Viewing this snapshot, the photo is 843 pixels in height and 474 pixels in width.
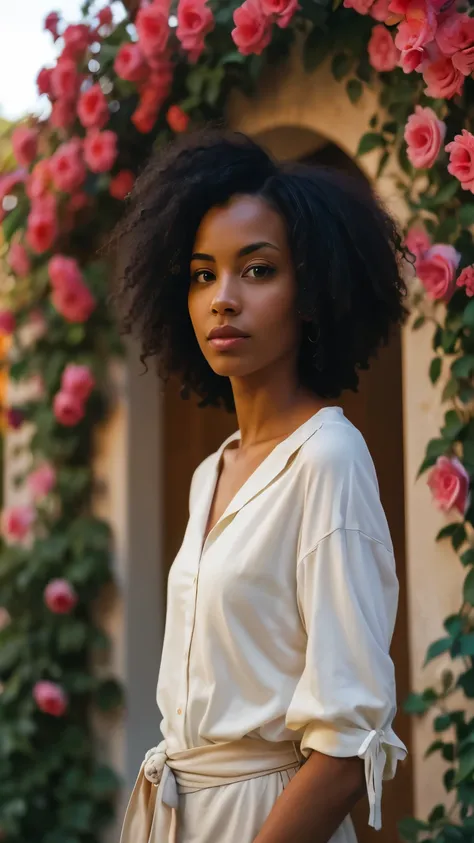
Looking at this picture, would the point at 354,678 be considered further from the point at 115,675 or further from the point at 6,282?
the point at 6,282

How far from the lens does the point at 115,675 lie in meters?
3.28

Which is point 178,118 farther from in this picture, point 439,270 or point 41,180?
point 439,270

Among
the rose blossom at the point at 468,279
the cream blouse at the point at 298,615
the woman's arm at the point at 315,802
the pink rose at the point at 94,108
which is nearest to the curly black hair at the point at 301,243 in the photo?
the cream blouse at the point at 298,615

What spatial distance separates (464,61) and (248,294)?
854 millimetres

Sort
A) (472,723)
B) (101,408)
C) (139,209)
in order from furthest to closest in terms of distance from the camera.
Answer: (101,408), (472,723), (139,209)

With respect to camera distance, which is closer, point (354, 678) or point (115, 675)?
point (354, 678)

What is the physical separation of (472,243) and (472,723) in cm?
97

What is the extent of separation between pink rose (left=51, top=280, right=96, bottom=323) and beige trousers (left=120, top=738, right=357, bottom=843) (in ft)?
6.28

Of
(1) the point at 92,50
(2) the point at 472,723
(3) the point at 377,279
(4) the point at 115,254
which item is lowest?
(2) the point at 472,723

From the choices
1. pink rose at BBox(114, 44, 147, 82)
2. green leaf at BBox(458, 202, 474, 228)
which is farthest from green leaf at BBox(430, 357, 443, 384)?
pink rose at BBox(114, 44, 147, 82)

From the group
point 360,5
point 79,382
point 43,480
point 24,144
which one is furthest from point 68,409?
point 360,5

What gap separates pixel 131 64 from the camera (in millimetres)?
2928

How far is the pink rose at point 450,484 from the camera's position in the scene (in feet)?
7.34

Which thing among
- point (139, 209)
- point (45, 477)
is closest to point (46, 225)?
point (45, 477)
